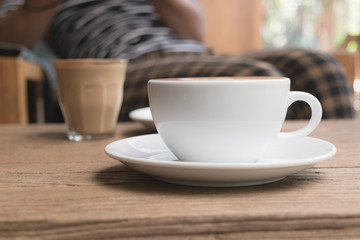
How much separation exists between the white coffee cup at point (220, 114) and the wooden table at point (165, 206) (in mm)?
48

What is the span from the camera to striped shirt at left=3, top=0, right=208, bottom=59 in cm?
177

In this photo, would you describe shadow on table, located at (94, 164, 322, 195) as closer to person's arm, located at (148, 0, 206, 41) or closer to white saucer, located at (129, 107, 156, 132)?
white saucer, located at (129, 107, 156, 132)

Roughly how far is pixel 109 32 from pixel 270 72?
833mm

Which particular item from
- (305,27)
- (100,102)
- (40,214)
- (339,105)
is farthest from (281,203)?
(305,27)

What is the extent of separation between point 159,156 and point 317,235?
9.1 inches

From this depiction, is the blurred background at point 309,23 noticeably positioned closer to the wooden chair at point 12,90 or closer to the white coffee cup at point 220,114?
the wooden chair at point 12,90

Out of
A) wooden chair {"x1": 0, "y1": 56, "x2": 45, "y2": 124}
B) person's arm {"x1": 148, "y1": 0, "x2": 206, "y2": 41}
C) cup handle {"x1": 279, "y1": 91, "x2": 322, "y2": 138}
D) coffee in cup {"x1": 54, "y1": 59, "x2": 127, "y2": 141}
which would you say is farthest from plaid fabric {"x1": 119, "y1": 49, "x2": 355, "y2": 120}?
cup handle {"x1": 279, "y1": 91, "x2": 322, "y2": 138}

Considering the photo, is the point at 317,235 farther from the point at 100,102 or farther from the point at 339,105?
the point at 339,105

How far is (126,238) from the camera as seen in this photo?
32cm

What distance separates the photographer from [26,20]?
63.6 inches

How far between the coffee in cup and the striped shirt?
38.4 inches

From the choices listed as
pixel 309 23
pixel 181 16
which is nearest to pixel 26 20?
pixel 181 16

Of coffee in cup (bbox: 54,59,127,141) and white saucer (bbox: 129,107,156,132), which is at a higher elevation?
coffee in cup (bbox: 54,59,127,141)

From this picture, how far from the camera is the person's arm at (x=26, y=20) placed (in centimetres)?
159
